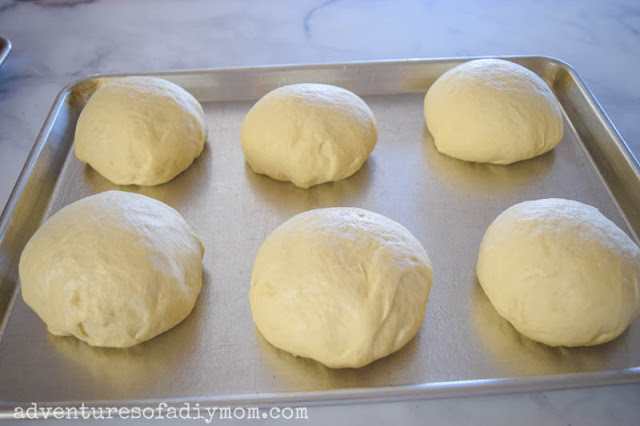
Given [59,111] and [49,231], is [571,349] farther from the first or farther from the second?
[59,111]

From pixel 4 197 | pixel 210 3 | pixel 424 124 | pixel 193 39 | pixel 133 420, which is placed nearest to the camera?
pixel 133 420

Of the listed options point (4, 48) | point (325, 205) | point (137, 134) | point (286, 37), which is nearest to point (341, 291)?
point (325, 205)

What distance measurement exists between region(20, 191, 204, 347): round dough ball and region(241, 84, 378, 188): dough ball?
1.47 feet

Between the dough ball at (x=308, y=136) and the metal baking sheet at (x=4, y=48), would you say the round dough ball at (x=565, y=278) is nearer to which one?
the dough ball at (x=308, y=136)

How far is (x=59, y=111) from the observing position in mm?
1929

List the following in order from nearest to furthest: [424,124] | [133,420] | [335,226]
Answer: [133,420], [335,226], [424,124]

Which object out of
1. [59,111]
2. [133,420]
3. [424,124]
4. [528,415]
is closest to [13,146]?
[59,111]

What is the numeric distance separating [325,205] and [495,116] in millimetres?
628

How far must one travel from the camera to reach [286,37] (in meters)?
2.60

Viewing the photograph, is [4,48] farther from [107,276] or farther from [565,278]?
[565,278]

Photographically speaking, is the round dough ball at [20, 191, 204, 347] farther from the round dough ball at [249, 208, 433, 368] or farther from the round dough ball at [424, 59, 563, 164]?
the round dough ball at [424, 59, 563, 164]

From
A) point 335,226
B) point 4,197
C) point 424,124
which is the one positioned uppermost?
point 335,226

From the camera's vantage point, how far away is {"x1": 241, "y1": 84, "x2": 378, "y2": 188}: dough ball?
1690 millimetres

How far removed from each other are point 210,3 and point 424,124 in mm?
1495
